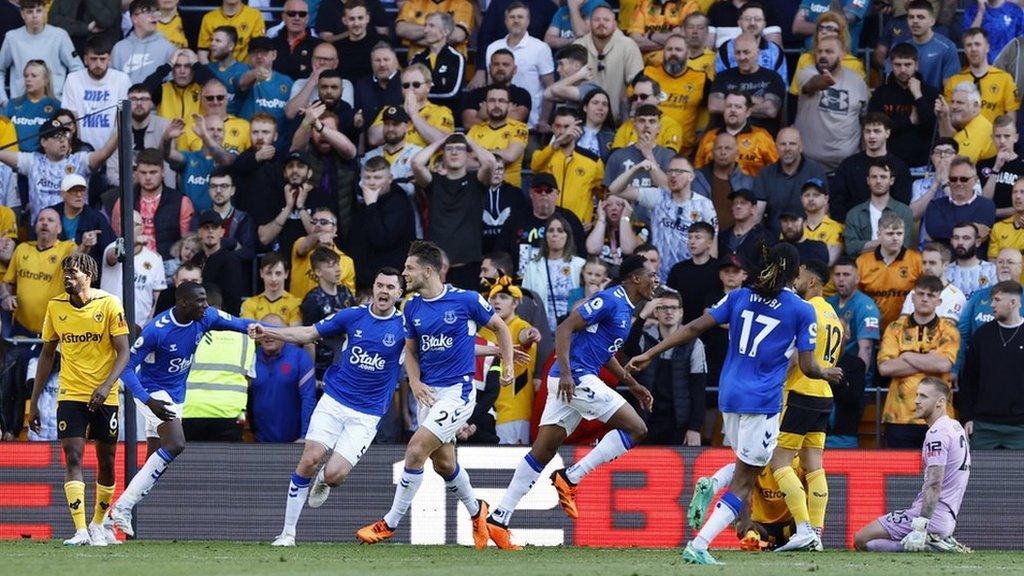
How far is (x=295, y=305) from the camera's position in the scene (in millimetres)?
18734

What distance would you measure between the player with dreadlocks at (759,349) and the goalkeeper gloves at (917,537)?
2459 mm

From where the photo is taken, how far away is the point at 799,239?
1892 centimetres

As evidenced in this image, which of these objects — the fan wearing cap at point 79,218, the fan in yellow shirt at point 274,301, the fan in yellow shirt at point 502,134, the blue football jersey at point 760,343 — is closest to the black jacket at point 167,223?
the fan wearing cap at point 79,218

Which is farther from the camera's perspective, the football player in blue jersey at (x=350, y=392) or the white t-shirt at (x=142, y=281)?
the white t-shirt at (x=142, y=281)

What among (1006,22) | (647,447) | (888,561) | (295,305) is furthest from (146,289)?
(1006,22)

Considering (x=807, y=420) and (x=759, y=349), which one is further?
(x=807, y=420)

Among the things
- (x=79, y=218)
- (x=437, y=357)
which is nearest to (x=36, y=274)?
(x=79, y=218)

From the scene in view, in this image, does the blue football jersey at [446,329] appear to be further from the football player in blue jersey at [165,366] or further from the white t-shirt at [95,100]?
the white t-shirt at [95,100]

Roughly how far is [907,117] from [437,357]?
7.93 m

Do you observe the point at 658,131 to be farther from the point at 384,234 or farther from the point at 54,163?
the point at 54,163

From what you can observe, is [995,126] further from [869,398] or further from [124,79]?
[124,79]

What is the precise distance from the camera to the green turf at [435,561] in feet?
40.8

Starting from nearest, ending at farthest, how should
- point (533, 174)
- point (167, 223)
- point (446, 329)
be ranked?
point (446, 329)
point (533, 174)
point (167, 223)

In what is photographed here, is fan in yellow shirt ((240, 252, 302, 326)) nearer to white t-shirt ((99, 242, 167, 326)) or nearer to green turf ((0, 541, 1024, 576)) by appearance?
white t-shirt ((99, 242, 167, 326))
